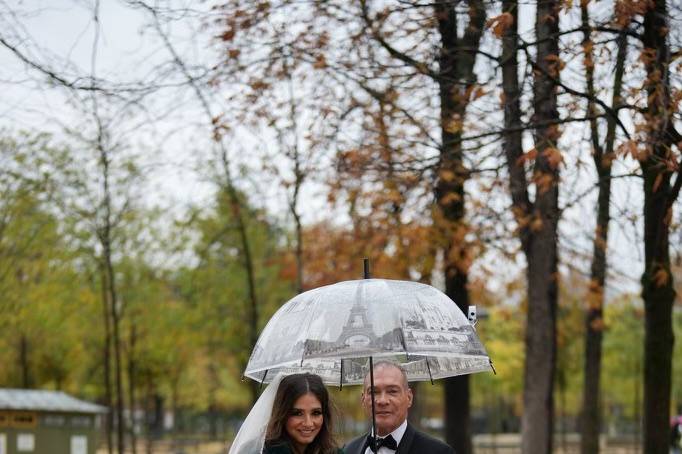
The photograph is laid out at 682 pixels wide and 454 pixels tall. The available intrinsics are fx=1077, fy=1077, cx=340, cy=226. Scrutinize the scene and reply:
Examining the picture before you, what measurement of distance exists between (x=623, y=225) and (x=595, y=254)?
8.84ft

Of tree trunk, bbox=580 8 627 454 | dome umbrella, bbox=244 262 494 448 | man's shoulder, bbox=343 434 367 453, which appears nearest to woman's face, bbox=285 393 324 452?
dome umbrella, bbox=244 262 494 448

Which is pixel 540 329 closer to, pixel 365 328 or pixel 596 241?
pixel 596 241

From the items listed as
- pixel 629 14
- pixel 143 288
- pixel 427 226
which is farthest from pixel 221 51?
pixel 143 288

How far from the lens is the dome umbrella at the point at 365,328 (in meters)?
5.87

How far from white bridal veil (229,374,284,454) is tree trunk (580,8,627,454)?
17.2 feet

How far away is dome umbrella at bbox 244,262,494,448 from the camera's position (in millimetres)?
5867

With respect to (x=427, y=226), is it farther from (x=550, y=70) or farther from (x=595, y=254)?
(x=550, y=70)

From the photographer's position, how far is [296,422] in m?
5.49

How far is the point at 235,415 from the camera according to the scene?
213 ft

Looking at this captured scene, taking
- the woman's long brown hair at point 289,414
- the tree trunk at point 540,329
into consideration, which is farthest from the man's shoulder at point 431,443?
the tree trunk at point 540,329

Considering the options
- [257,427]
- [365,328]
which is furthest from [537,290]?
[257,427]

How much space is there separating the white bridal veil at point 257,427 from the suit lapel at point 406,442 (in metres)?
1.00

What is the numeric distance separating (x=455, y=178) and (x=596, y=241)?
2001 mm

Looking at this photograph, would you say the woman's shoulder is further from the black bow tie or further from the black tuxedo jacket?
the black bow tie
